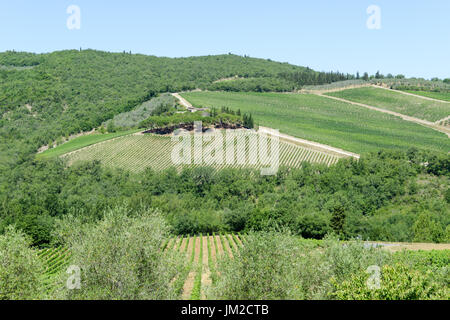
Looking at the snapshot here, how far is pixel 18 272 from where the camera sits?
2748 centimetres

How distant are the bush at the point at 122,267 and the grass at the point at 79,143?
10438 cm

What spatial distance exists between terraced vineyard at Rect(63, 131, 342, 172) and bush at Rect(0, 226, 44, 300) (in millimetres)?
81372

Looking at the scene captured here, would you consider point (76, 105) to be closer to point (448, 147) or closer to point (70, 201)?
point (70, 201)

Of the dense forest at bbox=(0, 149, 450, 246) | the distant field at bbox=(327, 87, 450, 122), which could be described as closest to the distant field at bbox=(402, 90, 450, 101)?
the distant field at bbox=(327, 87, 450, 122)

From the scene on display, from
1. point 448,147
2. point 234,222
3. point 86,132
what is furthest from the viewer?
point 86,132

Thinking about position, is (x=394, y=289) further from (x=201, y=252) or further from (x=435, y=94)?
(x=435, y=94)

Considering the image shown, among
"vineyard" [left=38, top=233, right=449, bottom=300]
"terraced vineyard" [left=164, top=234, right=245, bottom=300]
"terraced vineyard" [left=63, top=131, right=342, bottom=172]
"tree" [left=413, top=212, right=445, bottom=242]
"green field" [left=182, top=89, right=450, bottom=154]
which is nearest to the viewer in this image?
"vineyard" [left=38, top=233, right=449, bottom=300]

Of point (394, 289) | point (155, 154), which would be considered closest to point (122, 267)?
point (394, 289)

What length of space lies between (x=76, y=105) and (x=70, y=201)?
103 metres

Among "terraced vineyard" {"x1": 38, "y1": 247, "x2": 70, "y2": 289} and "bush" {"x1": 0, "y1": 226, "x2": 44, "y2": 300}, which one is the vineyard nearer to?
"terraced vineyard" {"x1": 38, "y1": 247, "x2": 70, "y2": 289}

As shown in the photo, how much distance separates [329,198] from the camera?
9025 centimetres

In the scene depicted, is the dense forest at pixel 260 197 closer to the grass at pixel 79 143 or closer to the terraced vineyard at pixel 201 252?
the terraced vineyard at pixel 201 252

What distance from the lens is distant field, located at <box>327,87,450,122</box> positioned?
161m

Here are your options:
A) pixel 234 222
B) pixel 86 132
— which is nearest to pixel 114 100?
pixel 86 132
